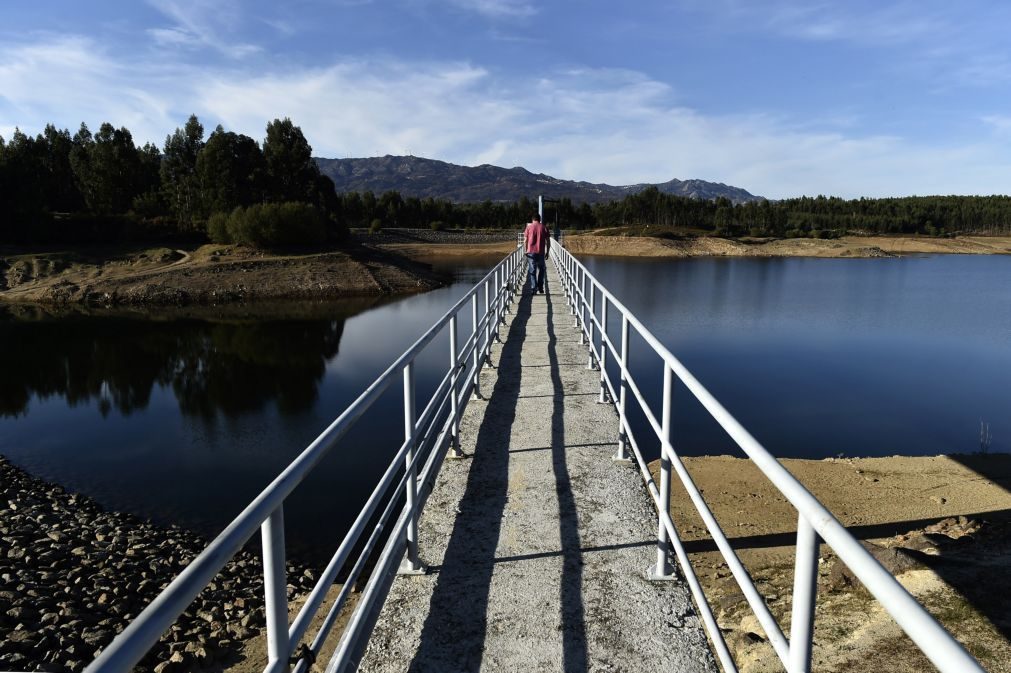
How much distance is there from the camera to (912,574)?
5.38m

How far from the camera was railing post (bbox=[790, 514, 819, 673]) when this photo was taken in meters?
1.54

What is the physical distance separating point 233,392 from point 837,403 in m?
16.2

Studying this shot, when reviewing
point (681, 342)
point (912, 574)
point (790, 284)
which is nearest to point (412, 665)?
point (912, 574)

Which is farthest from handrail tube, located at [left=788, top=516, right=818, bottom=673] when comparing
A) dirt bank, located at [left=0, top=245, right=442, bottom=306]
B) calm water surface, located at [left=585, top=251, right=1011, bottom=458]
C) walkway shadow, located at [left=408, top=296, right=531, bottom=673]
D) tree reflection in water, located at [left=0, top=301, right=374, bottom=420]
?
dirt bank, located at [left=0, top=245, right=442, bottom=306]

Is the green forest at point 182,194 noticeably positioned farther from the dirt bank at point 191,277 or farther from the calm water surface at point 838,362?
the calm water surface at point 838,362

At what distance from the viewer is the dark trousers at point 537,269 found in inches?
615

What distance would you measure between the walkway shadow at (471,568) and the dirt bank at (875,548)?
2.04m

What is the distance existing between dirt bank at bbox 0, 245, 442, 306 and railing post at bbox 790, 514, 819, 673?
4063cm

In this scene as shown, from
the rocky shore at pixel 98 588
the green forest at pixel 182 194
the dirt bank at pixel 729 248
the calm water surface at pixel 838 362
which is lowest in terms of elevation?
the rocky shore at pixel 98 588

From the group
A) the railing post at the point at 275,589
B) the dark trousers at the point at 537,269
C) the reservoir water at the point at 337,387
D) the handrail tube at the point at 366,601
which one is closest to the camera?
the railing post at the point at 275,589

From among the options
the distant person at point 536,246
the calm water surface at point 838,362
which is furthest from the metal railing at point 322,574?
the distant person at point 536,246

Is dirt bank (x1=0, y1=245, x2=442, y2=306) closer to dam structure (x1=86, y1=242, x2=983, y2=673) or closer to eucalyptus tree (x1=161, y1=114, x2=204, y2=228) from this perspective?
eucalyptus tree (x1=161, y1=114, x2=204, y2=228)

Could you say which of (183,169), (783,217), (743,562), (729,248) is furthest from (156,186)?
(783,217)

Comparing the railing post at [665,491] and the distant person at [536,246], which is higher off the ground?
the distant person at [536,246]
